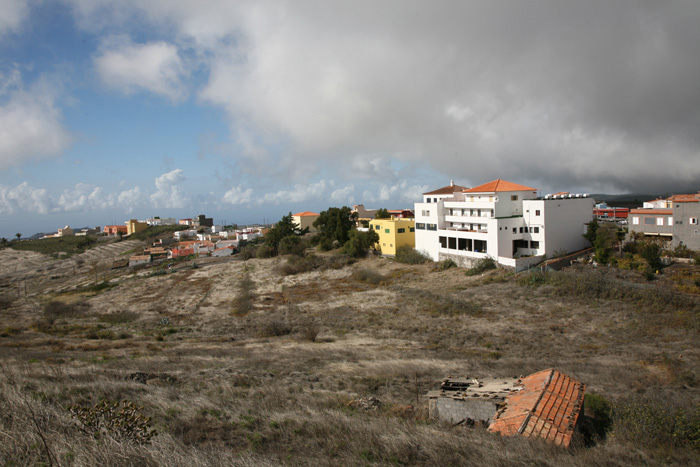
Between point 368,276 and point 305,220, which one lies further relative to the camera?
point 305,220

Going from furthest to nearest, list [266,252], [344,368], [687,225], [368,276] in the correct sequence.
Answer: [266,252] → [368,276] → [687,225] → [344,368]

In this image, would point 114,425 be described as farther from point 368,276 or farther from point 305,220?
point 305,220

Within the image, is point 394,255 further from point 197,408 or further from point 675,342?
point 197,408

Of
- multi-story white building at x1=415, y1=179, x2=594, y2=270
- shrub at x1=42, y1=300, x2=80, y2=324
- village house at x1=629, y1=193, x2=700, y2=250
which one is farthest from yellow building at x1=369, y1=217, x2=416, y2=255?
shrub at x1=42, y1=300, x2=80, y2=324

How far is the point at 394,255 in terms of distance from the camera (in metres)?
48.8

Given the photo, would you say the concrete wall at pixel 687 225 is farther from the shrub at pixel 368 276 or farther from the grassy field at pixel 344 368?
the shrub at pixel 368 276

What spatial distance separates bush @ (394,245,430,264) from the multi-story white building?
1.55 metres

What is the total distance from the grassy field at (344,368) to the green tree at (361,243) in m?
12.5

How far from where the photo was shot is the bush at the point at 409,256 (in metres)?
44.0

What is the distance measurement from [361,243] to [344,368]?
3725 centimetres

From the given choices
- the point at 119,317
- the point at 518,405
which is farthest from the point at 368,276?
the point at 518,405

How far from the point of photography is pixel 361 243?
168 ft

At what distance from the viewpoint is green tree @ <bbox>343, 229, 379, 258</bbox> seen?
5116 cm

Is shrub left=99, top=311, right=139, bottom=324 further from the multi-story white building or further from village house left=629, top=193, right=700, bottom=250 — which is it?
village house left=629, top=193, right=700, bottom=250
